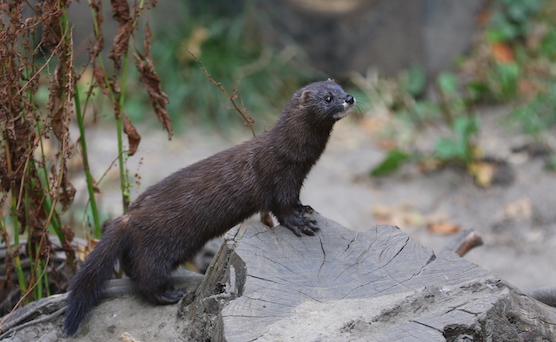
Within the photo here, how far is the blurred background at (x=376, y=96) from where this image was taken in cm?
666

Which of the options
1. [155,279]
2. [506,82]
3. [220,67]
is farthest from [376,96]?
[155,279]

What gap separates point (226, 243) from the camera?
9.45 ft

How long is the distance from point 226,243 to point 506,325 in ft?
3.83

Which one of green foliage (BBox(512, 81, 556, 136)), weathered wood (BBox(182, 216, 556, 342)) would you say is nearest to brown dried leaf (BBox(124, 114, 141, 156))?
weathered wood (BBox(182, 216, 556, 342))

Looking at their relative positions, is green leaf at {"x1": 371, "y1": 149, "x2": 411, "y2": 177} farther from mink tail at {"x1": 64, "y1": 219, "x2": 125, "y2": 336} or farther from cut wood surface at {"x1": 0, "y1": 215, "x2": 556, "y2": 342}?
mink tail at {"x1": 64, "y1": 219, "x2": 125, "y2": 336}

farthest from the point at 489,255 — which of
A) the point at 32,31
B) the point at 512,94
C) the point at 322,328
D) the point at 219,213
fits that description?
the point at 32,31

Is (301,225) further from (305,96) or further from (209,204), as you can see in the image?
(305,96)

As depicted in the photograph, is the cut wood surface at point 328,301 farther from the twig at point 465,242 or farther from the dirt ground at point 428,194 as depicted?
→ the dirt ground at point 428,194

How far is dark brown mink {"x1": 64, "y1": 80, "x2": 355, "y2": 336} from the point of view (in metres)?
3.16

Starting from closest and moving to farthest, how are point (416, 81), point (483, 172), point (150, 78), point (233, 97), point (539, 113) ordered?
1. point (233, 97)
2. point (150, 78)
3. point (483, 172)
4. point (539, 113)
5. point (416, 81)

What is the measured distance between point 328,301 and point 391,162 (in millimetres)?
4513

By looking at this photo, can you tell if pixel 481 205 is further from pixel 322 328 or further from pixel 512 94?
pixel 322 328

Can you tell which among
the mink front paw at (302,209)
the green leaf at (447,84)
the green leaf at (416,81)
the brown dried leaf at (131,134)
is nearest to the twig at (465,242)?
the mink front paw at (302,209)

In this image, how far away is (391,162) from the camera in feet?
22.9
